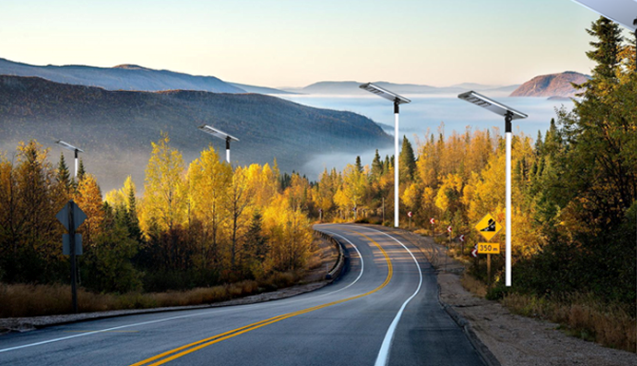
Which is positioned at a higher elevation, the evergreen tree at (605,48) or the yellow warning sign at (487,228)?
the evergreen tree at (605,48)

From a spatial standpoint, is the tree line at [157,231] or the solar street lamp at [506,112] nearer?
the solar street lamp at [506,112]

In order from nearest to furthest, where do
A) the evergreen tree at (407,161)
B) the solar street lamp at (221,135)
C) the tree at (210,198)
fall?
the solar street lamp at (221,135) < the tree at (210,198) < the evergreen tree at (407,161)

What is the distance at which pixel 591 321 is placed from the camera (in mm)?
12594

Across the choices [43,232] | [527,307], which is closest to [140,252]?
[43,232]

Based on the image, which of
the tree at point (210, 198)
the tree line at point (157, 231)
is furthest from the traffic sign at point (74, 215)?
the tree at point (210, 198)

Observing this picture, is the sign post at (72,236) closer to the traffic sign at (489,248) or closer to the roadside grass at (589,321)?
the roadside grass at (589,321)

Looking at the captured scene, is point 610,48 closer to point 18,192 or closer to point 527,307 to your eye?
point 527,307

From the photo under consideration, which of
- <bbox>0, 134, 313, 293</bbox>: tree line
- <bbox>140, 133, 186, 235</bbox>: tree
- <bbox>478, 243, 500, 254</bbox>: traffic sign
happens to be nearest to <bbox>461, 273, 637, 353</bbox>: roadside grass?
<bbox>478, 243, 500, 254</bbox>: traffic sign

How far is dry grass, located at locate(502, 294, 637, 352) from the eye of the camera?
406 inches

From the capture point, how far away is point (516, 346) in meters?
10.3

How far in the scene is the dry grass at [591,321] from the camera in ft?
33.8

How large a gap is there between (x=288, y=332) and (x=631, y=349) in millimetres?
6822

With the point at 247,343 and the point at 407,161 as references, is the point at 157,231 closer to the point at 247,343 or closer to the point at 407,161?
the point at 247,343

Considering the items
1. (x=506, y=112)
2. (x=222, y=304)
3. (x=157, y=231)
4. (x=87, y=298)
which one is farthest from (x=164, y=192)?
(x=506, y=112)
